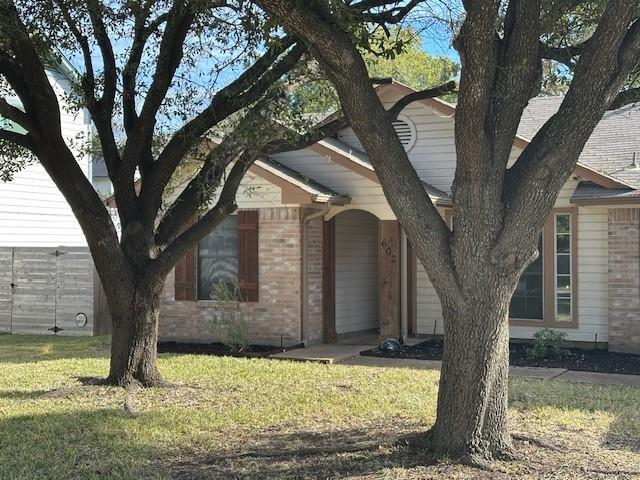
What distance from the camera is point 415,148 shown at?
14305 millimetres

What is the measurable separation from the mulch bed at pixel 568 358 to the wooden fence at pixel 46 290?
262 inches

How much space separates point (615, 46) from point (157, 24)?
19.4 feet

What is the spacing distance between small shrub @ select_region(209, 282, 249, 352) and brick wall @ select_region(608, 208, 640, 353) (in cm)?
617

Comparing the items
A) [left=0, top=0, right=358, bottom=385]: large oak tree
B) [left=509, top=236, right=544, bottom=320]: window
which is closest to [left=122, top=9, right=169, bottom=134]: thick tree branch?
[left=0, top=0, right=358, bottom=385]: large oak tree

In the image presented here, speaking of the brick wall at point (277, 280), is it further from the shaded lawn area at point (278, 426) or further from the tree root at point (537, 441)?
the tree root at point (537, 441)

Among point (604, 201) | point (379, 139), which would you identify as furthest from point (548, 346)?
point (379, 139)

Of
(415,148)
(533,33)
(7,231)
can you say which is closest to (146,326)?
(533,33)

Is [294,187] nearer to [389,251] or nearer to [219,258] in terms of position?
[389,251]

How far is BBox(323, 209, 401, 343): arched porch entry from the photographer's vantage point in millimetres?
13445

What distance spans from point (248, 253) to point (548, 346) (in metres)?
5.45

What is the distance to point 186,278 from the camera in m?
14.3

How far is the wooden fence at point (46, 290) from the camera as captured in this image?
1582cm

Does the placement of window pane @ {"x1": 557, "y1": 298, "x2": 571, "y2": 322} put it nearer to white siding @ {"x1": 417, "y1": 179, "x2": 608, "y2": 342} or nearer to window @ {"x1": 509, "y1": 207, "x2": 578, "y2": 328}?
window @ {"x1": 509, "y1": 207, "x2": 578, "y2": 328}

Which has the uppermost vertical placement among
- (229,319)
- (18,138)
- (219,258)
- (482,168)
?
(18,138)
